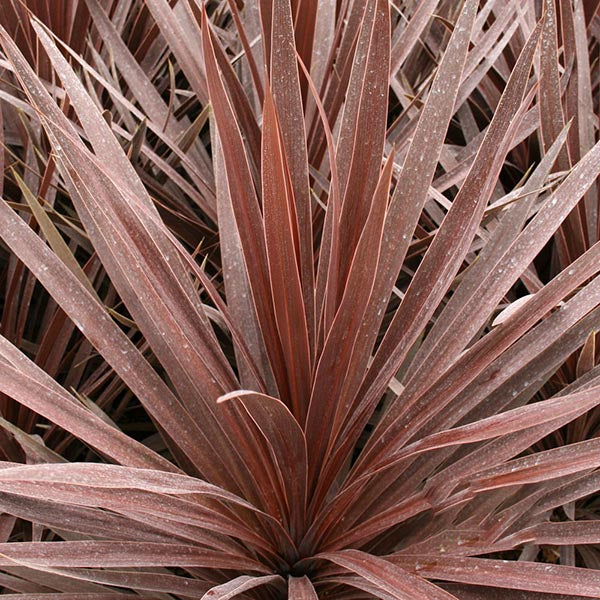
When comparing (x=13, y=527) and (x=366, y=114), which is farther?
(x=13, y=527)

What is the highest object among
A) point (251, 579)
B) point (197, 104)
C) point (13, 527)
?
point (197, 104)

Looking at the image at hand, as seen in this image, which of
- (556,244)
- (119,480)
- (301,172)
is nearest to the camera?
(119,480)

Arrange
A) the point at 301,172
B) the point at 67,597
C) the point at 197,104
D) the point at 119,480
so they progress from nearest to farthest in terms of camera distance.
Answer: the point at 119,480, the point at 67,597, the point at 301,172, the point at 197,104

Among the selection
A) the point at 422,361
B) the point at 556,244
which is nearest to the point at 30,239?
the point at 422,361

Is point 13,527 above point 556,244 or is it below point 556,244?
below

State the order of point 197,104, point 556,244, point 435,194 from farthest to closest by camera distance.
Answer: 1. point 197,104
2. point 556,244
3. point 435,194

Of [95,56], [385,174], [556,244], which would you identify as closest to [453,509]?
[385,174]

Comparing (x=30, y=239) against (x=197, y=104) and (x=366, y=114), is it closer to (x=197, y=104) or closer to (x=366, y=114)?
(x=366, y=114)

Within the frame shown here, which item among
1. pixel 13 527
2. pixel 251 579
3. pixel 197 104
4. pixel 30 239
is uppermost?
pixel 197 104

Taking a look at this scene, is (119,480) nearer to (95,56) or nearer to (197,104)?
(95,56)
